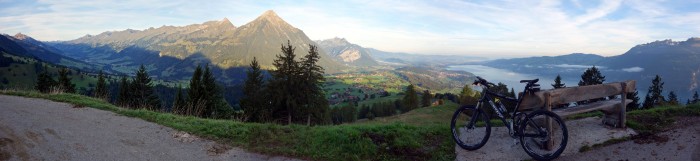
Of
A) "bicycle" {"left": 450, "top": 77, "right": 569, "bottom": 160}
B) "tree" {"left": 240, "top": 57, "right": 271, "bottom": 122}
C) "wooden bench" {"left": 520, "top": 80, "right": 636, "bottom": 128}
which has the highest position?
"wooden bench" {"left": 520, "top": 80, "right": 636, "bottom": 128}

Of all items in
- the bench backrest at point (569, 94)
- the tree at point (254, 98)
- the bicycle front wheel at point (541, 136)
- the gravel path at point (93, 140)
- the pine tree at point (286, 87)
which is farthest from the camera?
the tree at point (254, 98)

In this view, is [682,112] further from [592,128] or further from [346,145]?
[346,145]

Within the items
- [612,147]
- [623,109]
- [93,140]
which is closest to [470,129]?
Answer: [612,147]

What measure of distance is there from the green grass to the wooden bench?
7.71 feet

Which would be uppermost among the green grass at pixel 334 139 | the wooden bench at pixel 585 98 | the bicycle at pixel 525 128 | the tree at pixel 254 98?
the wooden bench at pixel 585 98

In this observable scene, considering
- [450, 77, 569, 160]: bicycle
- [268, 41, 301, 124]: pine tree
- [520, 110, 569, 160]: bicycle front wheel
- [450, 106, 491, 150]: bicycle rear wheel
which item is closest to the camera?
[520, 110, 569, 160]: bicycle front wheel

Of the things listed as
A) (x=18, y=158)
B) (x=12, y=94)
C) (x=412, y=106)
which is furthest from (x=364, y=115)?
(x=18, y=158)

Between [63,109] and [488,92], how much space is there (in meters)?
13.7

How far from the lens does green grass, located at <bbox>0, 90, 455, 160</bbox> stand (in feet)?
28.8

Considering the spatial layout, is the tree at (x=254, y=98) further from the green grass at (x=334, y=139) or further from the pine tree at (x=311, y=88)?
the green grass at (x=334, y=139)

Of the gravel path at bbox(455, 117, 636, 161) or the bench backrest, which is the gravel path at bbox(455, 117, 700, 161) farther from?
the bench backrest

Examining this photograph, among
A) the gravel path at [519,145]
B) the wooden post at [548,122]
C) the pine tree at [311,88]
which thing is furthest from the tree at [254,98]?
the wooden post at [548,122]

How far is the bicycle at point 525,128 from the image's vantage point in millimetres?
8094

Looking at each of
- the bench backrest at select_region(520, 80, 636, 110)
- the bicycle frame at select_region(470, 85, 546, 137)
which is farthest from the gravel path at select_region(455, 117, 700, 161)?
the bench backrest at select_region(520, 80, 636, 110)
